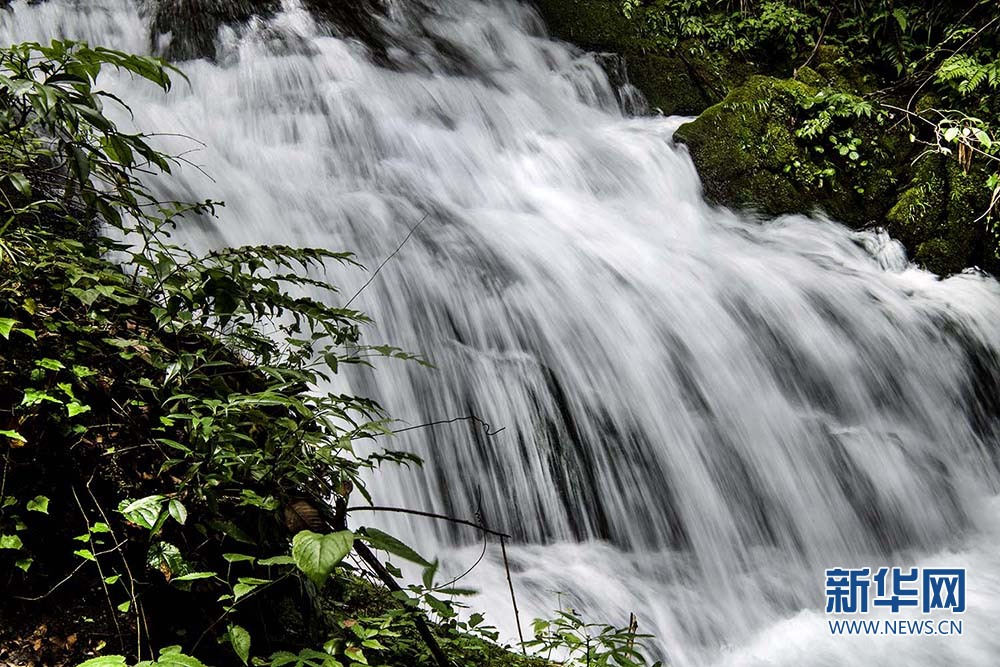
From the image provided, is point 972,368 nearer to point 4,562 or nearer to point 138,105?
point 4,562

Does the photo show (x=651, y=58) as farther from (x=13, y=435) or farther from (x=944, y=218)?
(x=13, y=435)

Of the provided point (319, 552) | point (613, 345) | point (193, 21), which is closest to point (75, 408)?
point (319, 552)

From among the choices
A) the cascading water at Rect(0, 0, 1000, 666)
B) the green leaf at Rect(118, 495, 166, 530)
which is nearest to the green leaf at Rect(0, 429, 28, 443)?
the green leaf at Rect(118, 495, 166, 530)

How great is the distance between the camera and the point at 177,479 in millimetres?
1531

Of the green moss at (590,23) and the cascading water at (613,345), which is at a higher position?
the green moss at (590,23)

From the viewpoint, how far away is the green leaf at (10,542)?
1319 millimetres

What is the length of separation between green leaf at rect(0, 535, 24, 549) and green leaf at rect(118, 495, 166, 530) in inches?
7.4

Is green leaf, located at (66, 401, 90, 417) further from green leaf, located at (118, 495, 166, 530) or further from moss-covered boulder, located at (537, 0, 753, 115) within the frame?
moss-covered boulder, located at (537, 0, 753, 115)

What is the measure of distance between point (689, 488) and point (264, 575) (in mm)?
3077

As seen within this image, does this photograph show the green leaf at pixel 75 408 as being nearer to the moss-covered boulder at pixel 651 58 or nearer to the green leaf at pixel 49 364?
the green leaf at pixel 49 364

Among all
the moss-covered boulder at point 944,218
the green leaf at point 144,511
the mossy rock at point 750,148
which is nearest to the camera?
the green leaf at point 144,511

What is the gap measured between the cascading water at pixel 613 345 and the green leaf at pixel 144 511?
2.02 metres

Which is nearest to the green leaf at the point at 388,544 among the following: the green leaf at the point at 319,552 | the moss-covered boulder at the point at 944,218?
the green leaf at the point at 319,552

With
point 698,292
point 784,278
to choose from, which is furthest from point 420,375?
point 784,278
